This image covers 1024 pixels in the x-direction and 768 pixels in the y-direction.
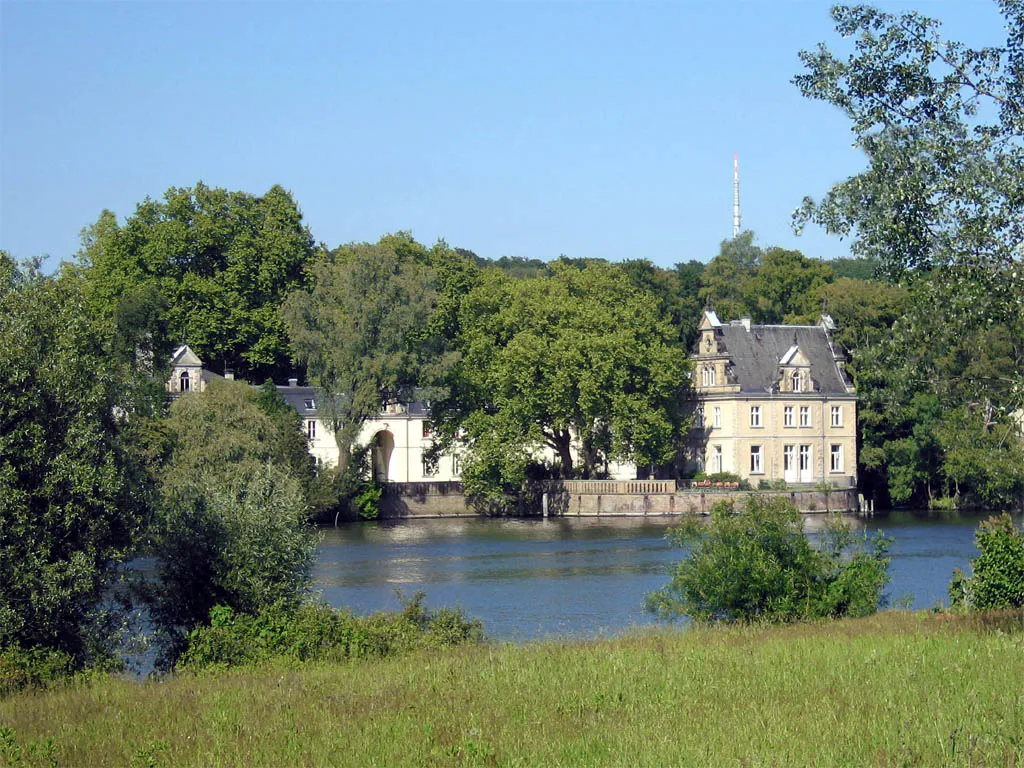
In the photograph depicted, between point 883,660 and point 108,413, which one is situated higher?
point 108,413

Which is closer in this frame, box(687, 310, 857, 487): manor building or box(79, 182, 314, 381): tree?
box(687, 310, 857, 487): manor building

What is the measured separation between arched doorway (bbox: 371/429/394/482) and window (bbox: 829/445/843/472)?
23.4 m

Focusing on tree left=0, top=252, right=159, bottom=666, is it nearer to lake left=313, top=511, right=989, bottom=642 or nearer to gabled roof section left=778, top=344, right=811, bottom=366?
lake left=313, top=511, right=989, bottom=642

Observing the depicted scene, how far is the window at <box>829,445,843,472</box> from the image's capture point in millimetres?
68125

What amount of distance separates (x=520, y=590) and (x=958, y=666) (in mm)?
23454

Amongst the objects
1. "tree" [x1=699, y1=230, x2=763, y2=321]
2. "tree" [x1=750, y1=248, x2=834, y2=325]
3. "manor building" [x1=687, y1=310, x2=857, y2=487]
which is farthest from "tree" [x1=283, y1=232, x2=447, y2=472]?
"tree" [x1=750, y1=248, x2=834, y2=325]

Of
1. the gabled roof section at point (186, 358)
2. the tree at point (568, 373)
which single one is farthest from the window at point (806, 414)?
the gabled roof section at point (186, 358)

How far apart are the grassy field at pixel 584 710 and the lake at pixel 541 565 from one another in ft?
24.6

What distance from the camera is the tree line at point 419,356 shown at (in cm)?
1374

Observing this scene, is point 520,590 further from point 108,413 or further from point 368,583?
point 108,413

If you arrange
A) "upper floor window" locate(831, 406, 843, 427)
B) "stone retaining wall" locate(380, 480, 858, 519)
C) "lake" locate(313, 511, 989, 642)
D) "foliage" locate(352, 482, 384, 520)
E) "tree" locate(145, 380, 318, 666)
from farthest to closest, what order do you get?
"upper floor window" locate(831, 406, 843, 427)
"stone retaining wall" locate(380, 480, 858, 519)
"foliage" locate(352, 482, 384, 520)
"lake" locate(313, 511, 989, 642)
"tree" locate(145, 380, 318, 666)

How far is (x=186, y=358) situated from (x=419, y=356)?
14.3m

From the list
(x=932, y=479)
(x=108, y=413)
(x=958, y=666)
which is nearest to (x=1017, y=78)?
(x=958, y=666)

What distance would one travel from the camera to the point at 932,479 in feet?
213
